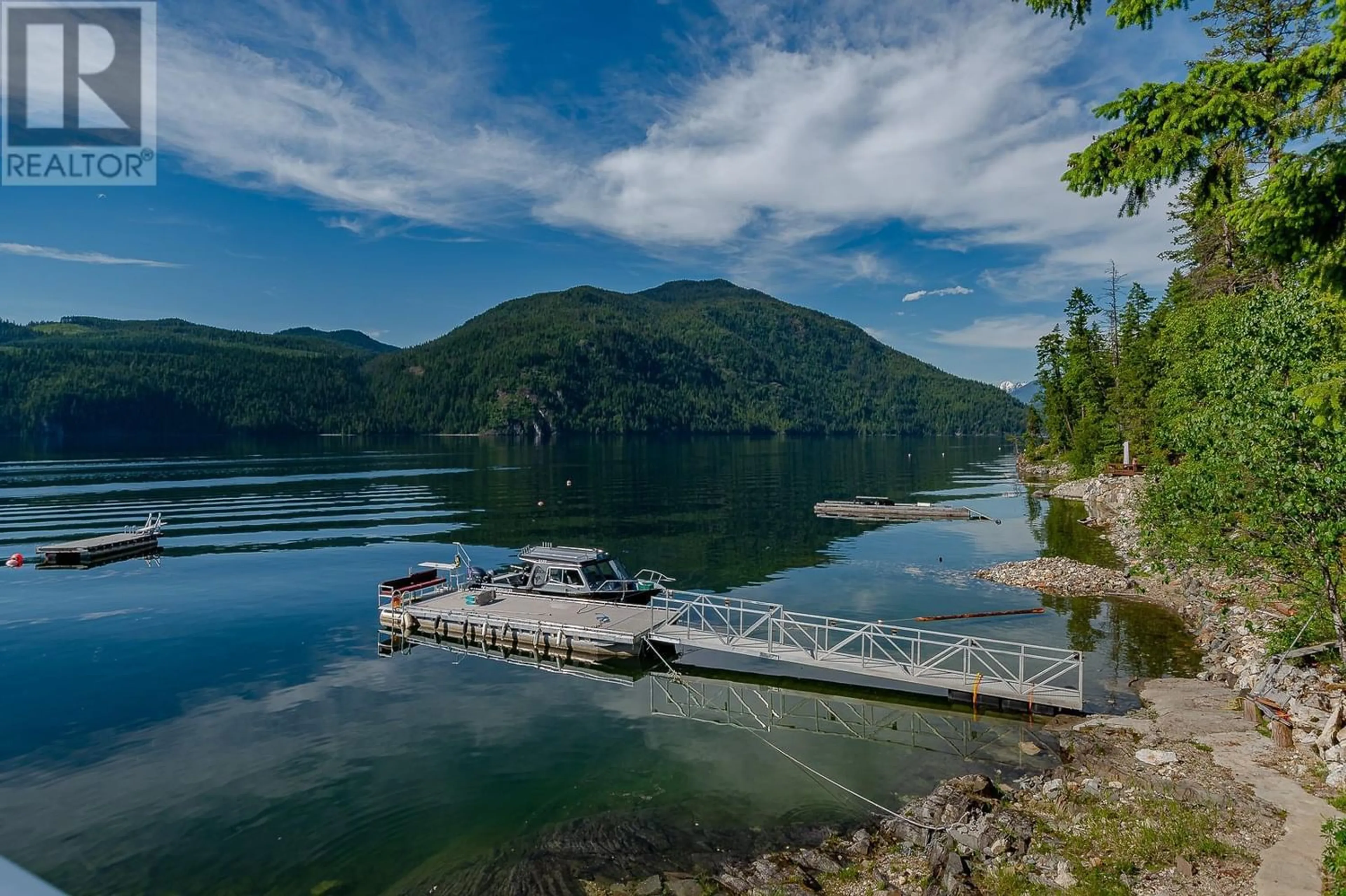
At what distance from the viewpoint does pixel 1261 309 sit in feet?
104

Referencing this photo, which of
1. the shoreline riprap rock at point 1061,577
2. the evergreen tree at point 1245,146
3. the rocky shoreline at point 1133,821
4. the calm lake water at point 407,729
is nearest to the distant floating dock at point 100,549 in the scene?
the calm lake water at point 407,729

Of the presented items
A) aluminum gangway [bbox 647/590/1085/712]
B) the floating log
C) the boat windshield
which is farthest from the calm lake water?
the boat windshield

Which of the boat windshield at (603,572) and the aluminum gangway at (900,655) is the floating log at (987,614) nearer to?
the aluminum gangway at (900,655)

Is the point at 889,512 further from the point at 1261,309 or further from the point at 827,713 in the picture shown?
the point at 827,713

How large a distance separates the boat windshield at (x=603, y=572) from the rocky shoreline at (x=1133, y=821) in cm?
2118

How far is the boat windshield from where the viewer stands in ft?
123

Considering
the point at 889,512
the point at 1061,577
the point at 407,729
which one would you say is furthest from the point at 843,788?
the point at 889,512

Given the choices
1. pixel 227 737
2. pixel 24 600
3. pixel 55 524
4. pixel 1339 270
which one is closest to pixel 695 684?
pixel 227 737

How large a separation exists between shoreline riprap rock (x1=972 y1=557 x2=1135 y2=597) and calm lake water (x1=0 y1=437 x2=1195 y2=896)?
1649 millimetres

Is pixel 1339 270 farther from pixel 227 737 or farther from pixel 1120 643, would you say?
pixel 227 737

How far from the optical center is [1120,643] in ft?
105

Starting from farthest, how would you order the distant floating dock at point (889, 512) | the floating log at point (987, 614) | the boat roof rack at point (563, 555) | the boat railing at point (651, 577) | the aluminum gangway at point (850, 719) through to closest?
the distant floating dock at point (889, 512), the boat railing at point (651, 577), the boat roof rack at point (563, 555), the floating log at point (987, 614), the aluminum gangway at point (850, 719)

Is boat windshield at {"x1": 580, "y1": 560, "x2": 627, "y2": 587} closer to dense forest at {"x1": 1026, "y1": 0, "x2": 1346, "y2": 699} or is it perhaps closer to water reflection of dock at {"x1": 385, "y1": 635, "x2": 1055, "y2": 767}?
water reflection of dock at {"x1": 385, "y1": 635, "x2": 1055, "y2": 767}

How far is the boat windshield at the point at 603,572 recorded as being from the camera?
37406 mm
